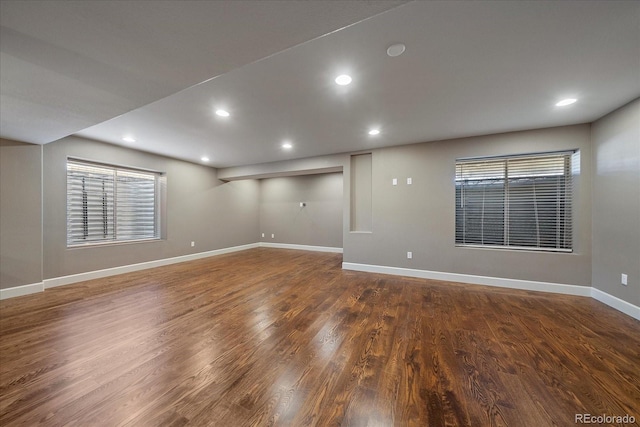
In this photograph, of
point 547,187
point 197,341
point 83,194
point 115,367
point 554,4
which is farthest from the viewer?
point 83,194

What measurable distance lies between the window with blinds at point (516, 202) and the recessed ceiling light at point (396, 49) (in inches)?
117

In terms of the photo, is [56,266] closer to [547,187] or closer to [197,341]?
[197,341]

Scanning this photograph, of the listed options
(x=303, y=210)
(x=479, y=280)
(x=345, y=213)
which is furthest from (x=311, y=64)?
(x=303, y=210)

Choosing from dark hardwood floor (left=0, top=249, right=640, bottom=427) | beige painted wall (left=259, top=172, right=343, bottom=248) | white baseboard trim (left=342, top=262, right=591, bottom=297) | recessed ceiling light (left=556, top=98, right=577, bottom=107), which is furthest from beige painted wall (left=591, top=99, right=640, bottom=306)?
beige painted wall (left=259, top=172, right=343, bottom=248)

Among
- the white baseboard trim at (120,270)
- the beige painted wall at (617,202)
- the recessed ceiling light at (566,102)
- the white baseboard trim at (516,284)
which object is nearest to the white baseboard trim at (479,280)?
the white baseboard trim at (516,284)

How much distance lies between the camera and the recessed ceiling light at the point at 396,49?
1.66 meters

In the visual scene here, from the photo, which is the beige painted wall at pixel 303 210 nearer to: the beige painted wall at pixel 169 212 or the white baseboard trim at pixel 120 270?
the beige painted wall at pixel 169 212

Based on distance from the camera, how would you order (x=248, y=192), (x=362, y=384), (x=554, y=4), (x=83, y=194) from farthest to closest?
(x=248, y=192), (x=83, y=194), (x=362, y=384), (x=554, y=4)

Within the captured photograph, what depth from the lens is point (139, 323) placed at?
240cm

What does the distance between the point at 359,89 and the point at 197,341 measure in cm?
292

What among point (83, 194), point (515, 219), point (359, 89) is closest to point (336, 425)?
point (359, 89)

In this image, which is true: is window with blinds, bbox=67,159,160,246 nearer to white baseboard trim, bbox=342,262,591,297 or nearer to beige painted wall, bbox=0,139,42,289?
beige painted wall, bbox=0,139,42,289

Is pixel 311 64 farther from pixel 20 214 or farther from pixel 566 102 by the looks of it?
pixel 20 214

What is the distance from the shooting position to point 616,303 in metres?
2.79
